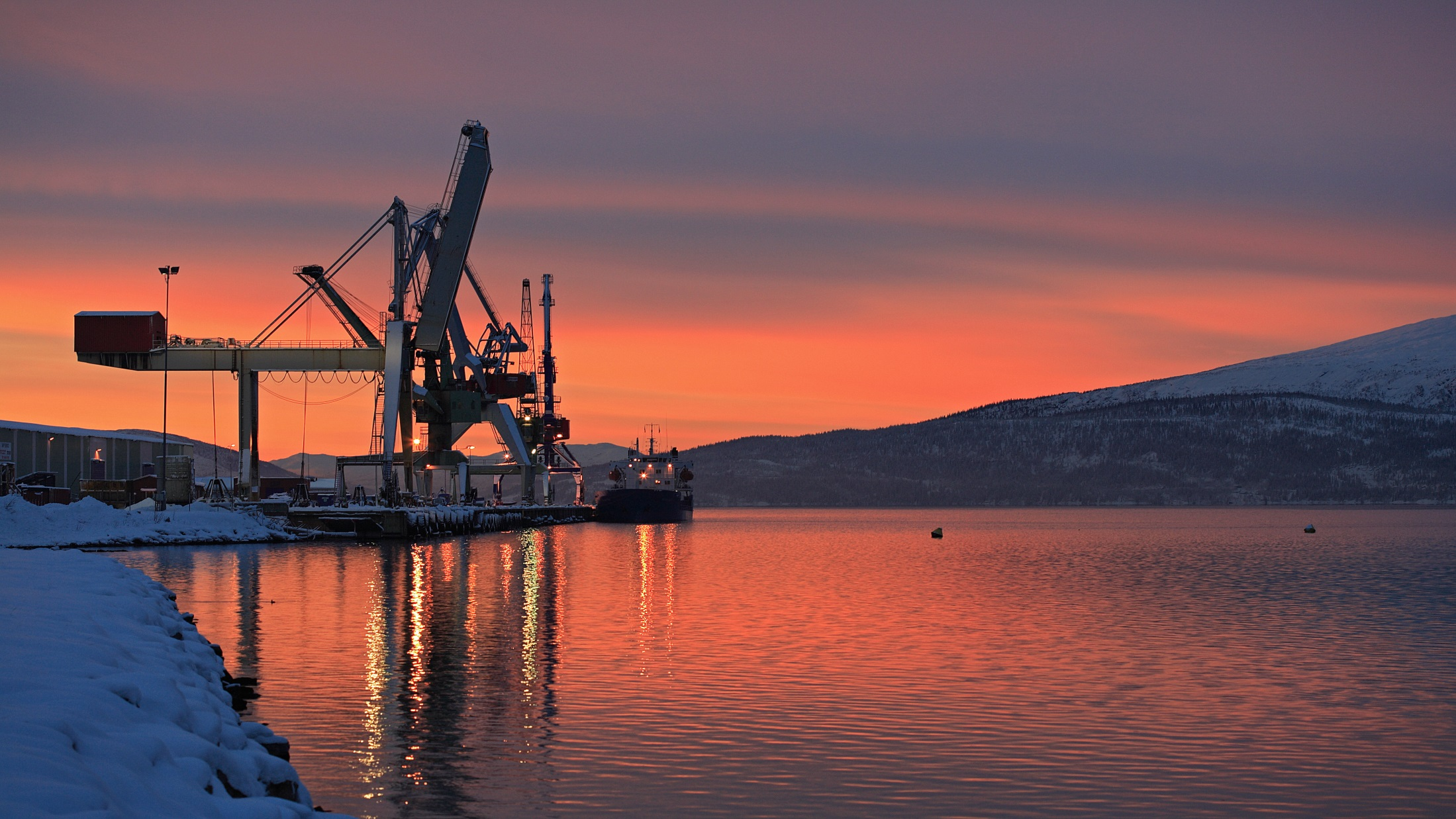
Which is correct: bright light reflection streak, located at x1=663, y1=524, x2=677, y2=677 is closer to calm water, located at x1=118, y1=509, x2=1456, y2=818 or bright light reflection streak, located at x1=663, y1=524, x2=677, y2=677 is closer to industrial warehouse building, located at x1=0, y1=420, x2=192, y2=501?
calm water, located at x1=118, y1=509, x2=1456, y2=818

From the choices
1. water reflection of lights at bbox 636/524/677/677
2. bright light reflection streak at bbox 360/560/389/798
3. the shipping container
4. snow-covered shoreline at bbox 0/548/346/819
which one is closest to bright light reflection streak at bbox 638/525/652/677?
water reflection of lights at bbox 636/524/677/677

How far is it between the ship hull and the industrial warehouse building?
4877cm

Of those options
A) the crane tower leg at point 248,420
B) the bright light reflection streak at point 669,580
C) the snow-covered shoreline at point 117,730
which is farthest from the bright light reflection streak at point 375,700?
the crane tower leg at point 248,420

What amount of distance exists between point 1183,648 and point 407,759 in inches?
696

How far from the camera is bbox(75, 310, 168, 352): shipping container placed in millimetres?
85500

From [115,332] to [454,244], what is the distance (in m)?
22.6

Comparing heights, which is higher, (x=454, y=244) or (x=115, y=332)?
(x=454, y=244)

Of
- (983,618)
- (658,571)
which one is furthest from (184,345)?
(983,618)

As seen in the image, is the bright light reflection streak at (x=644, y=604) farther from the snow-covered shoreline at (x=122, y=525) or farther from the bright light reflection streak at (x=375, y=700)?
the snow-covered shoreline at (x=122, y=525)

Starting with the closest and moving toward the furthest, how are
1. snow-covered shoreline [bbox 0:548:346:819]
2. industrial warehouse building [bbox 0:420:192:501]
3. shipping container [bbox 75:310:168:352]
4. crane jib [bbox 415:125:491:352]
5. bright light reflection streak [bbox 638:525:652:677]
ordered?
snow-covered shoreline [bbox 0:548:346:819] → bright light reflection streak [bbox 638:525:652:677] → industrial warehouse building [bbox 0:420:192:501] → shipping container [bbox 75:310:168:352] → crane jib [bbox 415:125:491:352]

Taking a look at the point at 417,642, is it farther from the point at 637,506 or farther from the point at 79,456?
the point at 637,506

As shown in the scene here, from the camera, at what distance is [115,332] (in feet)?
281

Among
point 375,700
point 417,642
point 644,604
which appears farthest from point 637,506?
point 375,700

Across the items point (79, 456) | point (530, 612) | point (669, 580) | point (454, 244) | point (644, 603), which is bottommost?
point (669, 580)
